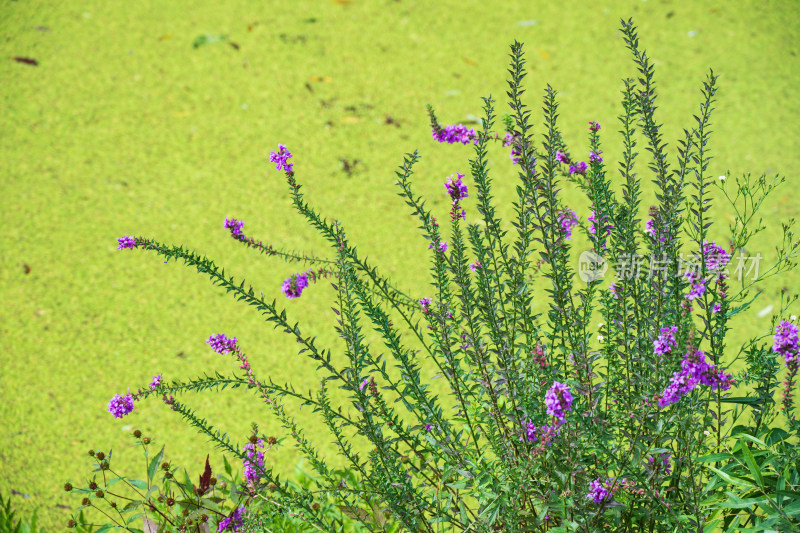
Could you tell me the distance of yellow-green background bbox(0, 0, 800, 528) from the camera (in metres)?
2.60

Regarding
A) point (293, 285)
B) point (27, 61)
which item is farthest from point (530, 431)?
point (27, 61)

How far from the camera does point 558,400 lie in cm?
107

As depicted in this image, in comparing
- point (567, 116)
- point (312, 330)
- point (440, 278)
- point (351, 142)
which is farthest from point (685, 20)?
point (440, 278)

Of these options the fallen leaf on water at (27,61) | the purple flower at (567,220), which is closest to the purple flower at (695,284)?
the purple flower at (567,220)

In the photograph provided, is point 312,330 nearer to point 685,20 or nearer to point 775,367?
point 775,367

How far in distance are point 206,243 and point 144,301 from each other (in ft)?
1.27

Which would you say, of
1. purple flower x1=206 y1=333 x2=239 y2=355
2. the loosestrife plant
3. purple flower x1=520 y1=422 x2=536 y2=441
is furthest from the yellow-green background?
purple flower x1=520 y1=422 x2=536 y2=441

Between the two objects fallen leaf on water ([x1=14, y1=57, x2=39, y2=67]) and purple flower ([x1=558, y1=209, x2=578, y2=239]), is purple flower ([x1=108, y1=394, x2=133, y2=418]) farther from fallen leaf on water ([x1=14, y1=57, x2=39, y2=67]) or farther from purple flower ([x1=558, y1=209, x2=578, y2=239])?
fallen leaf on water ([x1=14, y1=57, x2=39, y2=67])

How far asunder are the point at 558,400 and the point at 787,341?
0.49 metres

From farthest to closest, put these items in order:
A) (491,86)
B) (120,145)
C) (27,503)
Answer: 1. (491,86)
2. (120,145)
3. (27,503)

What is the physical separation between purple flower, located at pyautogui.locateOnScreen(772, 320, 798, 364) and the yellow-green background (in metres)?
1.53

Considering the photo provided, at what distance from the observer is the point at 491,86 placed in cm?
373

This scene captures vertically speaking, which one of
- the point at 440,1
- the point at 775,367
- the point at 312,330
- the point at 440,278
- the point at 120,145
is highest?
the point at 440,1

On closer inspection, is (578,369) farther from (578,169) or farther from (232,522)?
(232,522)
